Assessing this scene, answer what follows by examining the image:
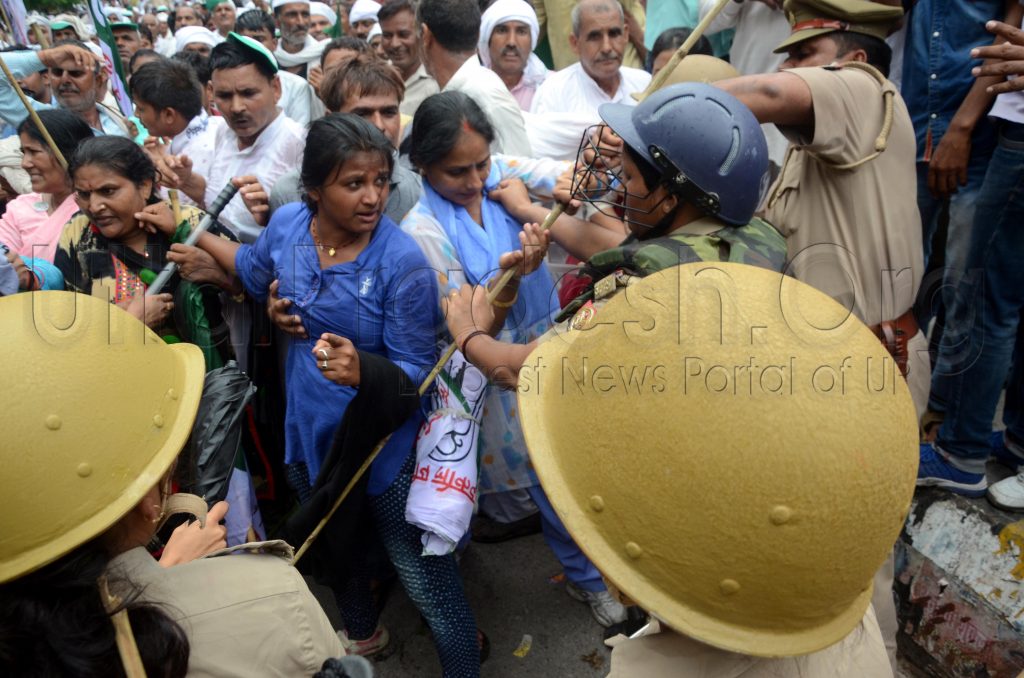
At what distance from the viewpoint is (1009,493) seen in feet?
9.34

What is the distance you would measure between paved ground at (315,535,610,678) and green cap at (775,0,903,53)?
255cm

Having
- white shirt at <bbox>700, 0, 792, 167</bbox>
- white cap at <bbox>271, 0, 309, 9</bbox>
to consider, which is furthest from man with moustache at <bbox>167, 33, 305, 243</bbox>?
white cap at <bbox>271, 0, 309, 9</bbox>

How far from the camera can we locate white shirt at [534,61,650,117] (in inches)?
178

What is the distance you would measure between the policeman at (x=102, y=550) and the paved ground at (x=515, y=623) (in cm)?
172

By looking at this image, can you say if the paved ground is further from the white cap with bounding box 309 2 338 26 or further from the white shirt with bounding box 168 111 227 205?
the white cap with bounding box 309 2 338 26

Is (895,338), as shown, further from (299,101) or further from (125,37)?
(125,37)

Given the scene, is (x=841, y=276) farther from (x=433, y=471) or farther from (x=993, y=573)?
(x=433, y=471)

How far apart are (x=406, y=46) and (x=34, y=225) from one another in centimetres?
263

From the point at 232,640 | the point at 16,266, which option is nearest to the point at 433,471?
the point at 232,640

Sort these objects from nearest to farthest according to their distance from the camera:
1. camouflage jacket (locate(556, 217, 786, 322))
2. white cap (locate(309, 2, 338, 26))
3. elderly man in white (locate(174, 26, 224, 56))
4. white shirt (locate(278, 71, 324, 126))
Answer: camouflage jacket (locate(556, 217, 786, 322)), white shirt (locate(278, 71, 324, 126)), elderly man in white (locate(174, 26, 224, 56)), white cap (locate(309, 2, 338, 26))

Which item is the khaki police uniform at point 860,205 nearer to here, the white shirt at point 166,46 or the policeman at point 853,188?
the policeman at point 853,188

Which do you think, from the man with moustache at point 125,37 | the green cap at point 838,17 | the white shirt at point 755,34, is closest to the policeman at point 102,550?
the green cap at point 838,17

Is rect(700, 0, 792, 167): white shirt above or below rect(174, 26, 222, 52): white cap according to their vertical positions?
above

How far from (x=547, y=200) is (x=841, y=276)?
1.39 meters
